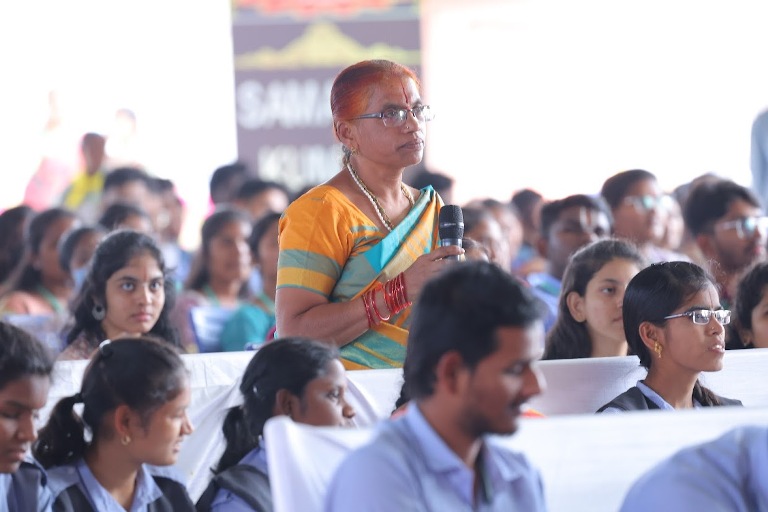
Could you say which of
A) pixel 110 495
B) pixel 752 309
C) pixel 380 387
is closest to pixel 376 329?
pixel 380 387

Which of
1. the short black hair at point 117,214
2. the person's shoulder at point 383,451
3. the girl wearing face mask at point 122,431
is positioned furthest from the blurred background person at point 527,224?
the person's shoulder at point 383,451

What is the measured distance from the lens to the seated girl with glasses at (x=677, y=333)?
3.21 m

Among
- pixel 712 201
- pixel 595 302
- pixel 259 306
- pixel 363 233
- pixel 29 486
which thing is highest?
pixel 363 233

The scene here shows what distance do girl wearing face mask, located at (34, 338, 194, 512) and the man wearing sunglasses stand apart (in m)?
2.71

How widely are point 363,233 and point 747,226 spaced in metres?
2.67

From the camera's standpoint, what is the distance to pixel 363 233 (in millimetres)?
3057

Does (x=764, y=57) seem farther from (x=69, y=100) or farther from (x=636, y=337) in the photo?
(x=636, y=337)

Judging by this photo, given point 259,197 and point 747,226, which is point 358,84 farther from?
point 259,197

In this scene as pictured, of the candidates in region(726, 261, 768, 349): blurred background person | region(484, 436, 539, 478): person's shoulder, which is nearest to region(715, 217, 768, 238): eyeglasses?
region(726, 261, 768, 349): blurred background person

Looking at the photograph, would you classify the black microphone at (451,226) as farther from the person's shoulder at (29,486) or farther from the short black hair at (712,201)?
the short black hair at (712,201)

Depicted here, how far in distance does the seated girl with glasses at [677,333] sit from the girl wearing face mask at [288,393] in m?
0.64

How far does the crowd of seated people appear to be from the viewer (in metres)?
1.91

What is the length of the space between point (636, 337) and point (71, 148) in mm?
7339

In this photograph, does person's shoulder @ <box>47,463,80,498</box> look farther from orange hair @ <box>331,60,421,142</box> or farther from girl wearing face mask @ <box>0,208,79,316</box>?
girl wearing face mask @ <box>0,208,79,316</box>
